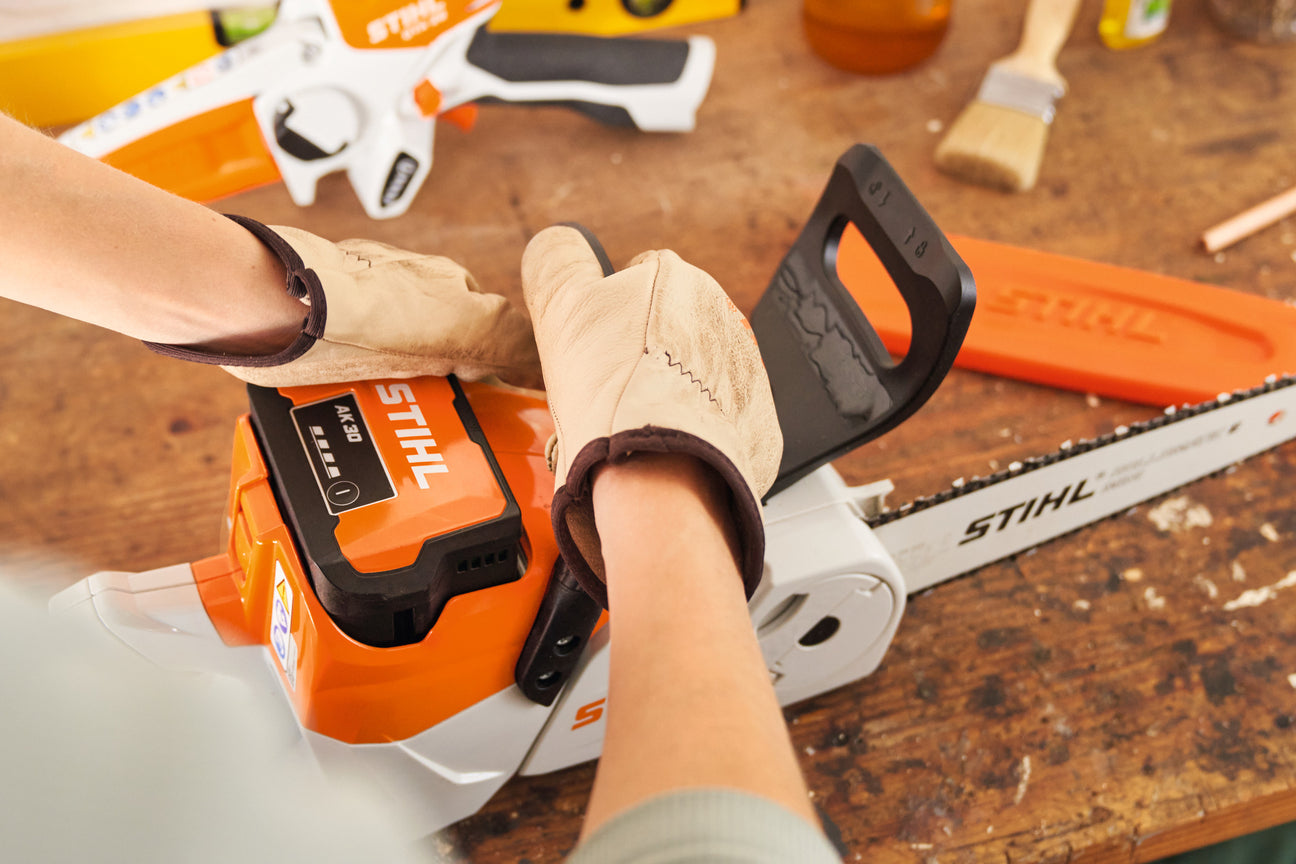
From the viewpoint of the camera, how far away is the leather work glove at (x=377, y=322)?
0.88 meters

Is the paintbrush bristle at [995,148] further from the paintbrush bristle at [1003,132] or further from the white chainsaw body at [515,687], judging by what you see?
the white chainsaw body at [515,687]

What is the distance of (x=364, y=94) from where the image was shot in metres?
1.48

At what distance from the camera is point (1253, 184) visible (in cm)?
169

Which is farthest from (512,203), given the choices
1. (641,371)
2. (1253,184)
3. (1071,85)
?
(1253,184)

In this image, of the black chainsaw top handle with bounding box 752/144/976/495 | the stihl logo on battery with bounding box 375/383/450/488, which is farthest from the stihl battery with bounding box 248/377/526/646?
the black chainsaw top handle with bounding box 752/144/976/495

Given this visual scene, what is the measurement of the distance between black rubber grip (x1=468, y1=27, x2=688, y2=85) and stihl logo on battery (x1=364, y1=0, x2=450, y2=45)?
105 mm

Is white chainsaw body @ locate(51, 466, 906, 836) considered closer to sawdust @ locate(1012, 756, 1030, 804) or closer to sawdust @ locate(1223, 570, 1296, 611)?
sawdust @ locate(1012, 756, 1030, 804)

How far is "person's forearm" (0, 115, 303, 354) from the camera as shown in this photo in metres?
0.75

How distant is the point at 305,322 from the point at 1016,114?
1404 millimetres

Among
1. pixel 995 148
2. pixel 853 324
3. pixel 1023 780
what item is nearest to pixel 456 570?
pixel 853 324

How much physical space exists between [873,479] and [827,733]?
1.23 feet

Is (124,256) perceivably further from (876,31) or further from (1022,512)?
(876,31)

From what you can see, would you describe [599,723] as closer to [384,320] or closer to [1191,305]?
[384,320]

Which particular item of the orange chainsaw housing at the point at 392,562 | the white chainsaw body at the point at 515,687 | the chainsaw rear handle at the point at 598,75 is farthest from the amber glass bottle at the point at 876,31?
the orange chainsaw housing at the point at 392,562
